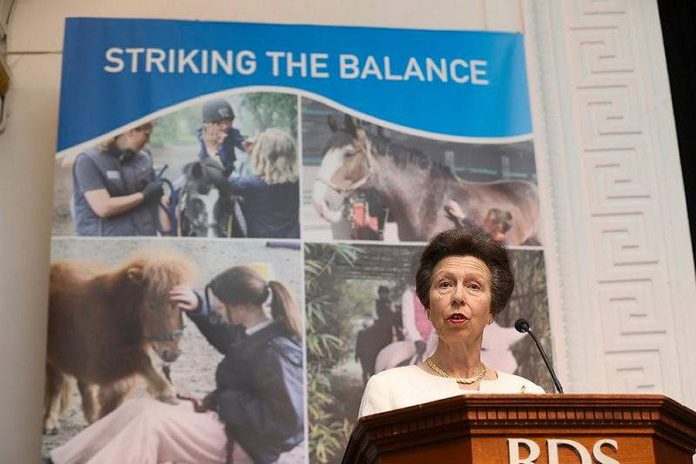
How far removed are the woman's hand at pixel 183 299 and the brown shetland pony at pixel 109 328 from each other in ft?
0.07

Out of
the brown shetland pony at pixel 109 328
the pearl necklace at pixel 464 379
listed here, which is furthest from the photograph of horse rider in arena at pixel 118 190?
the pearl necklace at pixel 464 379

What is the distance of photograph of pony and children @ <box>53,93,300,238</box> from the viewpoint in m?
4.93

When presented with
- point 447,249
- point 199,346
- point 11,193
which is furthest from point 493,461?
point 11,193

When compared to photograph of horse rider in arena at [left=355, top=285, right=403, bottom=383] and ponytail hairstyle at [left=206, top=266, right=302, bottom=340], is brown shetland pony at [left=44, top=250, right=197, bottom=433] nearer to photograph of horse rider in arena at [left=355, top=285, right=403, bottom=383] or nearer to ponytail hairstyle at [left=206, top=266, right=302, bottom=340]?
ponytail hairstyle at [left=206, top=266, right=302, bottom=340]

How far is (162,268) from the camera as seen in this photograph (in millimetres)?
4898

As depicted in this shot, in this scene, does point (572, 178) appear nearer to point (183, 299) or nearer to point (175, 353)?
point (183, 299)

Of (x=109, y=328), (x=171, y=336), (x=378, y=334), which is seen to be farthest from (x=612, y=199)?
(x=109, y=328)

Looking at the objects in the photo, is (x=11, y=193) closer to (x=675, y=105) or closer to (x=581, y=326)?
(x=581, y=326)

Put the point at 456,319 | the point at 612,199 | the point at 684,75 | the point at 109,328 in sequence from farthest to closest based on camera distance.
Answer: the point at 684,75 → the point at 612,199 → the point at 109,328 → the point at 456,319

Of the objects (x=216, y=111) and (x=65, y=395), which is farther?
(x=216, y=111)

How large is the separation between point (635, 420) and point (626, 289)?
2.90 meters

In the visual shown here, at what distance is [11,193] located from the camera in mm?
5262

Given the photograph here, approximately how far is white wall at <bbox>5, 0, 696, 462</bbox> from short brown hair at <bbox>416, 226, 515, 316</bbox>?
73.3 inches

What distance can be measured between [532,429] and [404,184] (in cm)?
275
